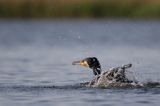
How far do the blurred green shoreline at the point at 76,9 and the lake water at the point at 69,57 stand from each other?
0.46 metres

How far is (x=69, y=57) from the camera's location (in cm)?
2484

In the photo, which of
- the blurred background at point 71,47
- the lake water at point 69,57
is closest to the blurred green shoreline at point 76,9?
the blurred background at point 71,47

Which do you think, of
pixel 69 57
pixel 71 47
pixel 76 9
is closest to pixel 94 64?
pixel 69 57

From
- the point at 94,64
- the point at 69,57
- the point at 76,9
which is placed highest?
the point at 76,9

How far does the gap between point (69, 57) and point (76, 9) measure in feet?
60.2

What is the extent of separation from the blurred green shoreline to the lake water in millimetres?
462

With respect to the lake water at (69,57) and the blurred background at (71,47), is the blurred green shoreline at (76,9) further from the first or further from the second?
the lake water at (69,57)

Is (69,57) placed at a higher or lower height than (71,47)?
lower

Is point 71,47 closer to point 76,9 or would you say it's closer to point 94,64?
point 94,64

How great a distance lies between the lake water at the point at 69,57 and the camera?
14883mm

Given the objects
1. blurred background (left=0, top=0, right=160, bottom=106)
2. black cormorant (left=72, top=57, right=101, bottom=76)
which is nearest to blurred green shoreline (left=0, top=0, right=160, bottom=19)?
blurred background (left=0, top=0, right=160, bottom=106)

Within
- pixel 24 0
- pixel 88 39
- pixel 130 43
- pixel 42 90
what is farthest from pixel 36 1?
pixel 42 90

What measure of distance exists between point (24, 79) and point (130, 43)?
1249 centimetres

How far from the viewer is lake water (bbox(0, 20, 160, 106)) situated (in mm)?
14883
